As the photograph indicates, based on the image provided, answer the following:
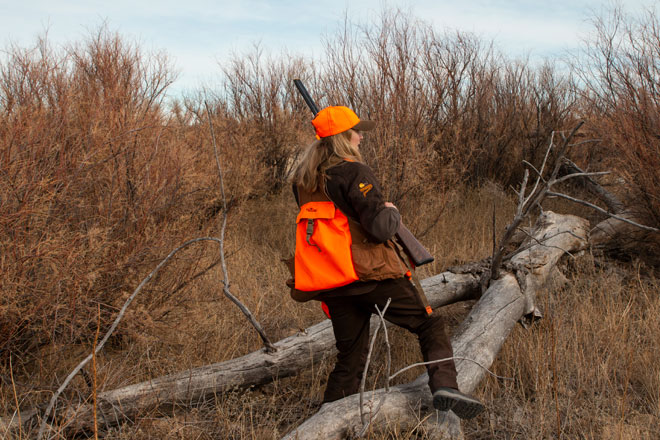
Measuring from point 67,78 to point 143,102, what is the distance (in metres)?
0.89

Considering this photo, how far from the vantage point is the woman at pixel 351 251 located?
2467mm

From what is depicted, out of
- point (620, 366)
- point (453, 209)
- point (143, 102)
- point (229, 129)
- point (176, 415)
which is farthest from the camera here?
point (229, 129)

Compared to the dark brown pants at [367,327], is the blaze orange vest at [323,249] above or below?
above

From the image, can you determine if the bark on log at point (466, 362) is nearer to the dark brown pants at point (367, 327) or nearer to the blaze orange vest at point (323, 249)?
the dark brown pants at point (367, 327)

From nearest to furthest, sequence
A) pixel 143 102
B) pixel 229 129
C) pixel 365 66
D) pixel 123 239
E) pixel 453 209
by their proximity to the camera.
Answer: pixel 123 239 → pixel 143 102 → pixel 365 66 → pixel 453 209 → pixel 229 129

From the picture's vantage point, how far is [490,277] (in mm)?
4102

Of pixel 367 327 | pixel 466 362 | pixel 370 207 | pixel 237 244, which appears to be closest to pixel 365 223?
pixel 370 207

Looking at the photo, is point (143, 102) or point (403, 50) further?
point (403, 50)

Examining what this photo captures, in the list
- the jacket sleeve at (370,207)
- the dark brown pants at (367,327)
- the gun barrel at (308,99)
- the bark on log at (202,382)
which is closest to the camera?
the jacket sleeve at (370,207)

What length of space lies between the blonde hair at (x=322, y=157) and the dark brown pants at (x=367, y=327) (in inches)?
23.6

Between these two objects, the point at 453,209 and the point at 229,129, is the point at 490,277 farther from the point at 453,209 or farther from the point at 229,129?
the point at 229,129

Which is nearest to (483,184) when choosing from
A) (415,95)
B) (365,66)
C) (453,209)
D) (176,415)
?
(453,209)

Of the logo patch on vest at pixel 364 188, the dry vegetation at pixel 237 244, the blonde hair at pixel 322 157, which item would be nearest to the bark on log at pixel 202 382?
the dry vegetation at pixel 237 244

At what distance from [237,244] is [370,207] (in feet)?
14.3
